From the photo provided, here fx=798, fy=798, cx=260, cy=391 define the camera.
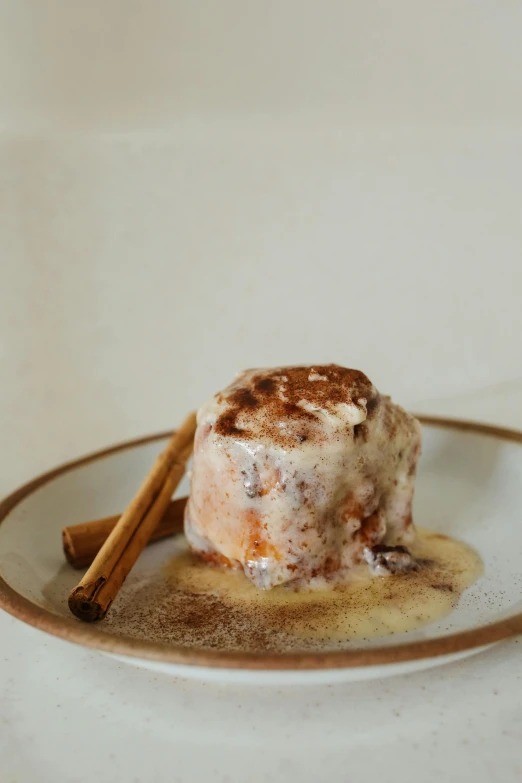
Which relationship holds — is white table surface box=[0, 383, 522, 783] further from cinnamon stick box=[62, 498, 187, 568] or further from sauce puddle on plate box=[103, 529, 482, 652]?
cinnamon stick box=[62, 498, 187, 568]

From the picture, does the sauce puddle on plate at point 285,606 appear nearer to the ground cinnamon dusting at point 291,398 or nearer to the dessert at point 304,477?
the dessert at point 304,477

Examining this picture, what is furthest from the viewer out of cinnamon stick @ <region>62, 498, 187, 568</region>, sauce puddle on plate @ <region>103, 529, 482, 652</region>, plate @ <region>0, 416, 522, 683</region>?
cinnamon stick @ <region>62, 498, 187, 568</region>


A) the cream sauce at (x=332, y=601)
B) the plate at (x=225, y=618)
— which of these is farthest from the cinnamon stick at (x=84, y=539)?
the cream sauce at (x=332, y=601)

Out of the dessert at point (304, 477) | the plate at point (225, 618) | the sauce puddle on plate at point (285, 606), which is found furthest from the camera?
the dessert at point (304, 477)

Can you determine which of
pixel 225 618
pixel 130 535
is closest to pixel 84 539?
pixel 130 535

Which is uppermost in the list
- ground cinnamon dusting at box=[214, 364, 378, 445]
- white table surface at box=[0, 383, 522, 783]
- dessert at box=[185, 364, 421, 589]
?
ground cinnamon dusting at box=[214, 364, 378, 445]

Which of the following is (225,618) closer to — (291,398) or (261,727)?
(261,727)

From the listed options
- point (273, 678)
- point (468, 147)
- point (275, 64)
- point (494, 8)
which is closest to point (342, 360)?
point (468, 147)

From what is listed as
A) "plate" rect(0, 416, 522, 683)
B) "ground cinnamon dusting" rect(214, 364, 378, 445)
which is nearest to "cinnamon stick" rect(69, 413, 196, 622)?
"plate" rect(0, 416, 522, 683)

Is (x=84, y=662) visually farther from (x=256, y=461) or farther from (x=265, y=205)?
(x=265, y=205)
